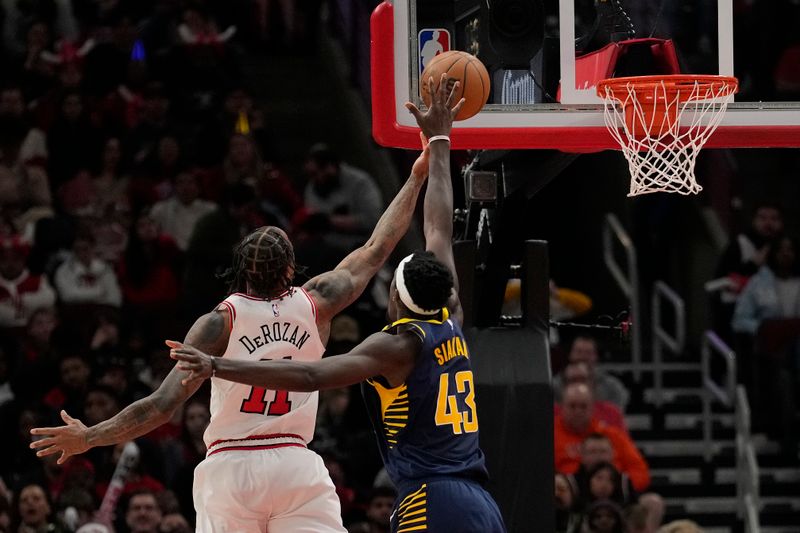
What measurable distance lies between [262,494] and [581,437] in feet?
→ 17.3

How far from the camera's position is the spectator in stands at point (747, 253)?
14180 millimetres

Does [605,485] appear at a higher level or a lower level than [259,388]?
lower

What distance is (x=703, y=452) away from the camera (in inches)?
552

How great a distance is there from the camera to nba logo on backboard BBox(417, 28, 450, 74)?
8.24m

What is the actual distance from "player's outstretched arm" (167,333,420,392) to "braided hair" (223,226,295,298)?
2.06 ft

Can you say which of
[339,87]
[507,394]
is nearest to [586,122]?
[507,394]

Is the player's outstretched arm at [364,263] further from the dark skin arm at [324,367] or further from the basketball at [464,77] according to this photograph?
the dark skin arm at [324,367]

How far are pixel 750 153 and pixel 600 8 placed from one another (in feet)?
25.3

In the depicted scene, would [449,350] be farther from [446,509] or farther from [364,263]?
[364,263]

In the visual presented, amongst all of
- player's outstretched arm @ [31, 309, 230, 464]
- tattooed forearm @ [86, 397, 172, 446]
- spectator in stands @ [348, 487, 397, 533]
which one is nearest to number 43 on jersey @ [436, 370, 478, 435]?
player's outstretched arm @ [31, 309, 230, 464]

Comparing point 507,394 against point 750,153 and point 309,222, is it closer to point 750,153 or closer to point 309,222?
point 309,222

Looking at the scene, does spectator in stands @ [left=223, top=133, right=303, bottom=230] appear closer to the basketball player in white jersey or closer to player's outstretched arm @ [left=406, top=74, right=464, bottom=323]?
player's outstretched arm @ [left=406, top=74, right=464, bottom=323]

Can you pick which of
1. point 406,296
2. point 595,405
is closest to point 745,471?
point 595,405

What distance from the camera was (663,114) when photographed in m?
8.03
